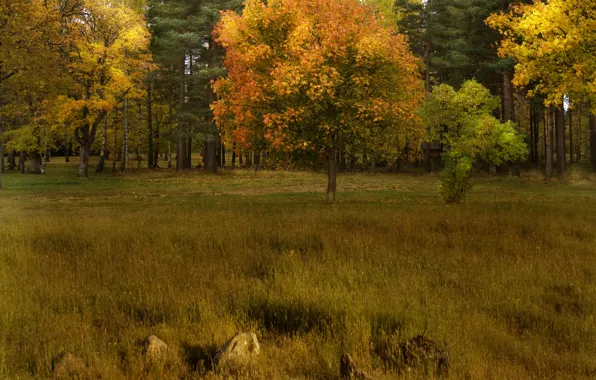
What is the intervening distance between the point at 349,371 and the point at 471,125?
3154 centimetres

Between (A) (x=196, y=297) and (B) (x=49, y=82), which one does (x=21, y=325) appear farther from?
(B) (x=49, y=82)

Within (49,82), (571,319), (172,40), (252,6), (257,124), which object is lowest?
(571,319)

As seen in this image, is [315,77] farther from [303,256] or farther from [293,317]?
[293,317]

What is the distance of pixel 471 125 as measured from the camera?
32250 mm

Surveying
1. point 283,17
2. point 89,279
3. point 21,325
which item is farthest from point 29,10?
point 21,325

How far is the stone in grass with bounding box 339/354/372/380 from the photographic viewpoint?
3.79 meters

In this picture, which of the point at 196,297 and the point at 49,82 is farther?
the point at 49,82

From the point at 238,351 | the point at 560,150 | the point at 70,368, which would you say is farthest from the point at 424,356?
the point at 560,150

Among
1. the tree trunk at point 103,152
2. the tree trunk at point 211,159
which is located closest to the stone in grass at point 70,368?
the tree trunk at point 211,159

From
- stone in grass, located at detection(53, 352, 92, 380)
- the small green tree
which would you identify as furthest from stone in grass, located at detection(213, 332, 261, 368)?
the small green tree

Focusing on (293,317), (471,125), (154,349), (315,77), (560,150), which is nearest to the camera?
(154,349)

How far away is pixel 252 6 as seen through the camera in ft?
52.0

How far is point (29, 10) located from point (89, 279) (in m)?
16.7

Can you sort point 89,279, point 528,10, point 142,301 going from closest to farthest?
point 142,301, point 89,279, point 528,10
